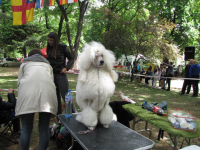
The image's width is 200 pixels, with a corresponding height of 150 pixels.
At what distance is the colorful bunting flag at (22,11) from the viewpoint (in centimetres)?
423

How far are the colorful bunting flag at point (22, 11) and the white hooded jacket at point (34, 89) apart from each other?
308 centimetres

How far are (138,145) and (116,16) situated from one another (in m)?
9.86

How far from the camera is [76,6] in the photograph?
49.5ft

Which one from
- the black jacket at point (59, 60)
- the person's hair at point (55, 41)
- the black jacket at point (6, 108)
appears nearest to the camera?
the black jacket at point (6, 108)

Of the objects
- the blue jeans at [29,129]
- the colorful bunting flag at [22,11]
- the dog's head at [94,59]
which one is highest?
the colorful bunting flag at [22,11]

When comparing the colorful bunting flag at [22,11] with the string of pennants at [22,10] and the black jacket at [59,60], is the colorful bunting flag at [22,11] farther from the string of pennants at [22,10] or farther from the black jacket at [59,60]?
the black jacket at [59,60]

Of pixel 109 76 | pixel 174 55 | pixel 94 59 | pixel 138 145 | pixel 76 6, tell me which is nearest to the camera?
pixel 138 145

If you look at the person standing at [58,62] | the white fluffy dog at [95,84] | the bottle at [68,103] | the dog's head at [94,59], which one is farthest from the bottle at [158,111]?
the person standing at [58,62]

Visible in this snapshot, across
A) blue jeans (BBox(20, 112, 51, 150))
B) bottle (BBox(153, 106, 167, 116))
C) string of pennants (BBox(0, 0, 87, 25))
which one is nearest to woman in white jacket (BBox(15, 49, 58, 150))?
blue jeans (BBox(20, 112, 51, 150))

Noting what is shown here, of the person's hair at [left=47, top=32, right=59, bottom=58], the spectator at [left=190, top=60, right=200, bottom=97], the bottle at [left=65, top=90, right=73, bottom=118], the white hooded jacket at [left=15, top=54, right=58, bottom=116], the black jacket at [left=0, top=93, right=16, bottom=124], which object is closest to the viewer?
the white hooded jacket at [left=15, top=54, right=58, bottom=116]

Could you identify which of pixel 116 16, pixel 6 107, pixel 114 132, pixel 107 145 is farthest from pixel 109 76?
pixel 116 16

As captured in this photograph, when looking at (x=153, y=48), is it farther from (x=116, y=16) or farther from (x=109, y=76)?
(x=109, y=76)

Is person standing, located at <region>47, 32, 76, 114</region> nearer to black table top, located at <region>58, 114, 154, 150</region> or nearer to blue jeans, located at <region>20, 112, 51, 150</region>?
black table top, located at <region>58, 114, 154, 150</region>

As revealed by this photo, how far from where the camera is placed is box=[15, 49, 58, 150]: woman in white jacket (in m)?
1.76
